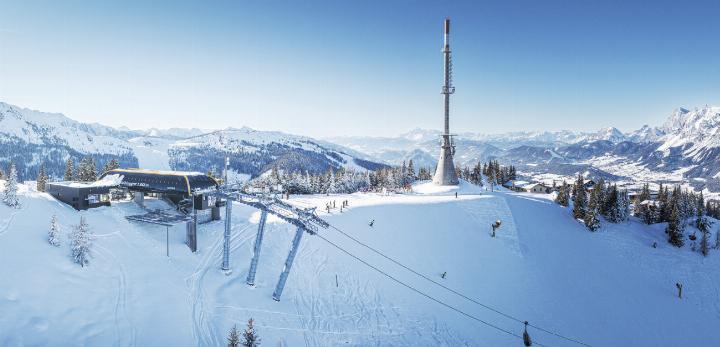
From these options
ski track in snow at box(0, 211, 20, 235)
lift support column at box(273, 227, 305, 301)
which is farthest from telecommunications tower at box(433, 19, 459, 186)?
ski track in snow at box(0, 211, 20, 235)

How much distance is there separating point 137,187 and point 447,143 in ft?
161

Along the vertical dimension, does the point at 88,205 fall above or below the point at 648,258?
above

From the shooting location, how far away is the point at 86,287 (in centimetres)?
2175

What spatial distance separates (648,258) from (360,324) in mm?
44065

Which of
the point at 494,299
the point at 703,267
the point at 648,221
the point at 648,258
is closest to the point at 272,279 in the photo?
the point at 494,299

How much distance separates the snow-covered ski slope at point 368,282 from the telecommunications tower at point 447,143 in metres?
12.5

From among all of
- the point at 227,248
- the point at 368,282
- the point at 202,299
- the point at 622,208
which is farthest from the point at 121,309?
the point at 622,208

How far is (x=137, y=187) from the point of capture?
39031mm

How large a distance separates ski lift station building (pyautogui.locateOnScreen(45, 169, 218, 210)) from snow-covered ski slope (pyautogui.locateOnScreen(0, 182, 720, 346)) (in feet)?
3.92

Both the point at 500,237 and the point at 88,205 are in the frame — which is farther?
the point at 500,237

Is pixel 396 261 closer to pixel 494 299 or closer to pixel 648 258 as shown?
pixel 494 299

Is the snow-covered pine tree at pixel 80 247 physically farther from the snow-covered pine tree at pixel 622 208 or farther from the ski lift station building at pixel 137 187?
the snow-covered pine tree at pixel 622 208

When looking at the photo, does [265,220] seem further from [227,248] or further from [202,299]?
[202,299]

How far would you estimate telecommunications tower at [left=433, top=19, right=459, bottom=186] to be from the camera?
64.6 m
